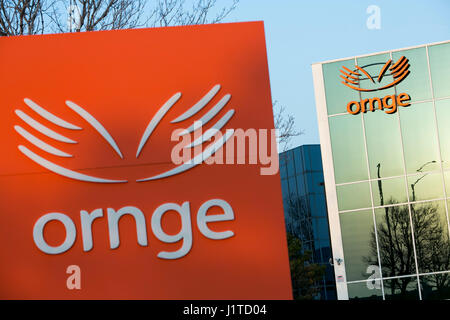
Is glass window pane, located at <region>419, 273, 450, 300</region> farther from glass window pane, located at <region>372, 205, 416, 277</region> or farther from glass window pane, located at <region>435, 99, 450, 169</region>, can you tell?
glass window pane, located at <region>435, 99, 450, 169</region>

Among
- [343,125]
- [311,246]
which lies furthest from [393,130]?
[311,246]

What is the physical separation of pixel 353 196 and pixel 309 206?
21.7m

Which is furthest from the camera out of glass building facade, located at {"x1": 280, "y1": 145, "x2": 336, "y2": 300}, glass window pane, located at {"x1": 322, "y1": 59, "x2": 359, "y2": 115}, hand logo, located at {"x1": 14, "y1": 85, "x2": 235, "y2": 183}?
glass building facade, located at {"x1": 280, "y1": 145, "x2": 336, "y2": 300}

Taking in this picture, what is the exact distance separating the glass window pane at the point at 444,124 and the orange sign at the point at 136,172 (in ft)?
50.2

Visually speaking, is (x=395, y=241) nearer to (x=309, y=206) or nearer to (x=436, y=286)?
(x=436, y=286)

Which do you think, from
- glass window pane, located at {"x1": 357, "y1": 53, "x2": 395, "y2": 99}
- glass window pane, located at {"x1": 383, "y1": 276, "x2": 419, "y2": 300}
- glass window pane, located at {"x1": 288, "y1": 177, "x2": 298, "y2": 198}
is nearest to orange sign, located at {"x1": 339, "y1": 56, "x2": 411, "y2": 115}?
glass window pane, located at {"x1": 357, "y1": 53, "x2": 395, "y2": 99}

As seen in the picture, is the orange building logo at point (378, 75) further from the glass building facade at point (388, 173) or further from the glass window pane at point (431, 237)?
the glass window pane at point (431, 237)

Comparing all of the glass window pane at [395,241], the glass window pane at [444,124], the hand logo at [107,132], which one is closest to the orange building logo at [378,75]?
the glass window pane at [444,124]

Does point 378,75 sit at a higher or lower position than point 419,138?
higher

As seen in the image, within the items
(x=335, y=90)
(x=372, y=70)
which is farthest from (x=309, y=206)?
(x=372, y=70)

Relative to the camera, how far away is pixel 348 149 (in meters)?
21.0

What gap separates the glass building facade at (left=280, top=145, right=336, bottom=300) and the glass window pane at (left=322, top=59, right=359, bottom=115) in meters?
19.8

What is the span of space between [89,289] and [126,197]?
859mm

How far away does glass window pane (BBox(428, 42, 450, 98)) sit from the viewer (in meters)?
20.3
